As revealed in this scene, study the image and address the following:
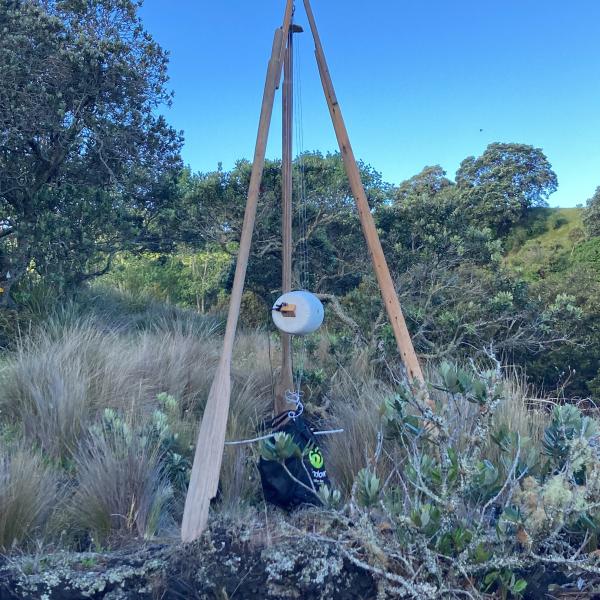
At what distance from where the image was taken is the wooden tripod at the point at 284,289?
2.71 metres

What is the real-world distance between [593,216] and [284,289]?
17.6 metres

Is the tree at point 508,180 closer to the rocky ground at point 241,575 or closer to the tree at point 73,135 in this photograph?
the tree at point 73,135

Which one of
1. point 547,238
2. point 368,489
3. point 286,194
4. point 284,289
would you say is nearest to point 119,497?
point 368,489

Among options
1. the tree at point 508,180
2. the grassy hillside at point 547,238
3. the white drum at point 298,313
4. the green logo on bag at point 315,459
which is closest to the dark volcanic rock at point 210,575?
the green logo on bag at point 315,459

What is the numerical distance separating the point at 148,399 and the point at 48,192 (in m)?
3.35

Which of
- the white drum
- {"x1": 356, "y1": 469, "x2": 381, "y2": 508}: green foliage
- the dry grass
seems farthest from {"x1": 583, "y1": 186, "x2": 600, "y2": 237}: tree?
{"x1": 356, "y1": 469, "x2": 381, "y2": 508}: green foliage

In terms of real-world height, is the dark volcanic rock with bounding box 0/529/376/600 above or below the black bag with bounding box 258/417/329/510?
below

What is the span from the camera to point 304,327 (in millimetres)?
3510

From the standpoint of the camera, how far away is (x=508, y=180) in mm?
23578

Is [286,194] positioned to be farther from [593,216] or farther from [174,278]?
[593,216]

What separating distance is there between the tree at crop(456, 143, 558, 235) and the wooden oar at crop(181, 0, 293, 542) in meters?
19.5

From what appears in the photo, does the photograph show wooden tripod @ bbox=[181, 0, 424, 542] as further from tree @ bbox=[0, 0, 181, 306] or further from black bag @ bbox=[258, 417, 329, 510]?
tree @ bbox=[0, 0, 181, 306]

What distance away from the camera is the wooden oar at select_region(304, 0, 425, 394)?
12.2 ft

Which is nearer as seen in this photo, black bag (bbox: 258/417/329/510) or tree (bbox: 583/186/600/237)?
black bag (bbox: 258/417/329/510)
